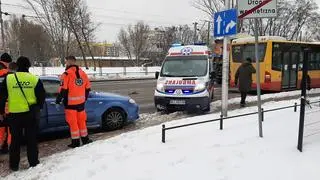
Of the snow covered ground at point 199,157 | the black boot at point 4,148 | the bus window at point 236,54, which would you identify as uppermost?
the bus window at point 236,54

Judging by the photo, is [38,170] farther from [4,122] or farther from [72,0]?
[72,0]

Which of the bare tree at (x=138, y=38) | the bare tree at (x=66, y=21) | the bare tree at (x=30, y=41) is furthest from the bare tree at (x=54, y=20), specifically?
the bare tree at (x=138, y=38)

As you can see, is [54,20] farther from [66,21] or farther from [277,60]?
[277,60]

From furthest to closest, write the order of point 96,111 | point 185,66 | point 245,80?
point 245,80
point 185,66
point 96,111

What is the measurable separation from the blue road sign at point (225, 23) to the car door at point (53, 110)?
4.23m

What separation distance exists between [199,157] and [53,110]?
A: 426 cm

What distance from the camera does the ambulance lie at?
43.3ft

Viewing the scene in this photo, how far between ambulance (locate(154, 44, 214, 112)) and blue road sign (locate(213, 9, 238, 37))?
104 inches

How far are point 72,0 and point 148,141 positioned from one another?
39728 millimetres

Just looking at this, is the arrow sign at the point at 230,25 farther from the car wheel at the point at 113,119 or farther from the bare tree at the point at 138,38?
the bare tree at the point at 138,38

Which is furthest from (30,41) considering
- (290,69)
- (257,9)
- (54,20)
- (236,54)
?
(257,9)

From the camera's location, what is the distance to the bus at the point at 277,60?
64.8 ft

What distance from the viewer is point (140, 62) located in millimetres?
88250

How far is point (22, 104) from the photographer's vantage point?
23.6 ft
